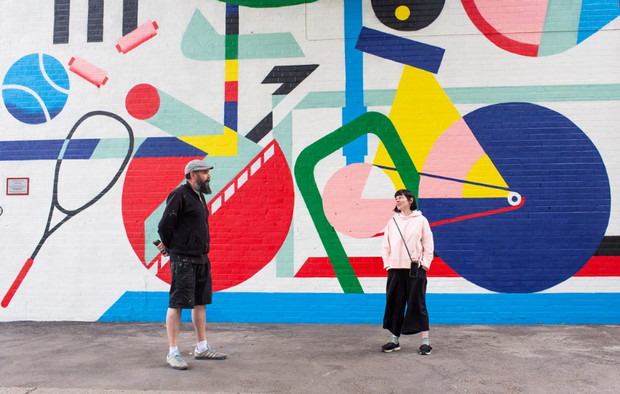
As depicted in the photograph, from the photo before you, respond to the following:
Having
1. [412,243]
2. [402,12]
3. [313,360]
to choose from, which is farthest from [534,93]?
[313,360]

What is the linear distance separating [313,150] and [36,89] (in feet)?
14.6

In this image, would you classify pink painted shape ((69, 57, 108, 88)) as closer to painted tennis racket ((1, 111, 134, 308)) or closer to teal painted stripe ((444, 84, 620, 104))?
painted tennis racket ((1, 111, 134, 308))

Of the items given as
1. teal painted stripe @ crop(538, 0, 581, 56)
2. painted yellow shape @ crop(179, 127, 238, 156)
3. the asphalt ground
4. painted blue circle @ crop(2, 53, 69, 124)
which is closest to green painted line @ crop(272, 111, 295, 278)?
painted yellow shape @ crop(179, 127, 238, 156)

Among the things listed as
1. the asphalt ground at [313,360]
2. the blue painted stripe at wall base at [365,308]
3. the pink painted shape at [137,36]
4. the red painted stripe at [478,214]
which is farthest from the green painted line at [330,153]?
the pink painted shape at [137,36]

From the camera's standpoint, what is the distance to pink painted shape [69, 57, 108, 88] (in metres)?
7.51

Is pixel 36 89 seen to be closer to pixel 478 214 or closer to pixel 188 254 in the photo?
pixel 188 254

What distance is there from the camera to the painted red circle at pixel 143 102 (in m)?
7.39

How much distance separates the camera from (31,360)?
5207 mm

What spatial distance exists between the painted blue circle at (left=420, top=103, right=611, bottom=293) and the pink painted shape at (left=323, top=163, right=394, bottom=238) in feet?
2.09

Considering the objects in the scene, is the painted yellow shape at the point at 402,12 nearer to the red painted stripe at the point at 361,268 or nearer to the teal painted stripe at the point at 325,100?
the teal painted stripe at the point at 325,100

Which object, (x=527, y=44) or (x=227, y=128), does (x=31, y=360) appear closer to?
(x=227, y=128)

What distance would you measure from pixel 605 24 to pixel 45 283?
8974mm

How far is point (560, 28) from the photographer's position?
6965 mm

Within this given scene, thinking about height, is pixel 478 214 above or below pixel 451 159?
below
